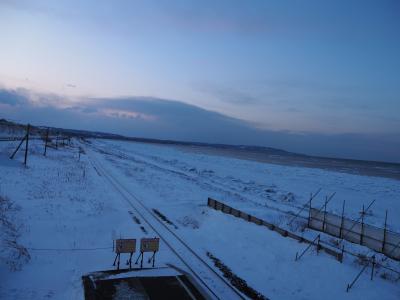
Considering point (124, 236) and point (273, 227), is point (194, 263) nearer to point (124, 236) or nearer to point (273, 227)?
point (124, 236)

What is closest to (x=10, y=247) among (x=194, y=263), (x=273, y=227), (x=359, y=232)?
(x=194, y=263)

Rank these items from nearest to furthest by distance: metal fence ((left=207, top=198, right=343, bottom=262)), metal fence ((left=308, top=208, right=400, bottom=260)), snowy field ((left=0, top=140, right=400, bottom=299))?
snowy field ((left=0, top=140, right=400, bottom=299)), metal fence ((left=207, top=198, right=343, bottom=262)), metal fence ((left=308, top=208, right=400, bottom=260))

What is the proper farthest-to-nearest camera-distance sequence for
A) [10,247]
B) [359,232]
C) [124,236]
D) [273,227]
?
1. [359,232]
2. [273,227]
3. [124,236]
4. [10,247]

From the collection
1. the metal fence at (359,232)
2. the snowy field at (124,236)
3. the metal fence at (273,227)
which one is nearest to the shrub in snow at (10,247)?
the snowy field at (124,236)

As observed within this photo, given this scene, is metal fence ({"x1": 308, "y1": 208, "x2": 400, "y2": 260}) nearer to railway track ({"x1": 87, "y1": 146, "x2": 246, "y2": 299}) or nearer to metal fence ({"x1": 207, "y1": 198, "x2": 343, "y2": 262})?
metal fence ({"x1": 207, "y1": 198, "x2": 343, "y2": 262})

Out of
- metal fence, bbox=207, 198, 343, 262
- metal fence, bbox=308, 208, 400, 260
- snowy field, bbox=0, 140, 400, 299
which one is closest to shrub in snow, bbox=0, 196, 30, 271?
snowy field, bbox=0, 140, 400, 299

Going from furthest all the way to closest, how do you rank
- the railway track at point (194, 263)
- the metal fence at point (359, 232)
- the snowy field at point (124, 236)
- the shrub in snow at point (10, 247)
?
1. the metal fence at point (359, 232)
2. the shrub in snow at point (10, 247)
3. the snowy field at point (124, 236)
4. the railway track at point (194, 263)

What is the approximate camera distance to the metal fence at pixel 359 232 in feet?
51.0

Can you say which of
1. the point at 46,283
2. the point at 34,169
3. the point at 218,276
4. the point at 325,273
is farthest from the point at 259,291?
the point at 34,169

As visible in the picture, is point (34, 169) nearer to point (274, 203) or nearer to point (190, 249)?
point (274, 203)

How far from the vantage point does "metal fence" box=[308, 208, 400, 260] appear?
15.6 metres

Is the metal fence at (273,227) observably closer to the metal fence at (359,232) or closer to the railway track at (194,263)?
the metal fence at (359,232)

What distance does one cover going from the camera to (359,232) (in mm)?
17328

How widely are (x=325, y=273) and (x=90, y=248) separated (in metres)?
7.71
